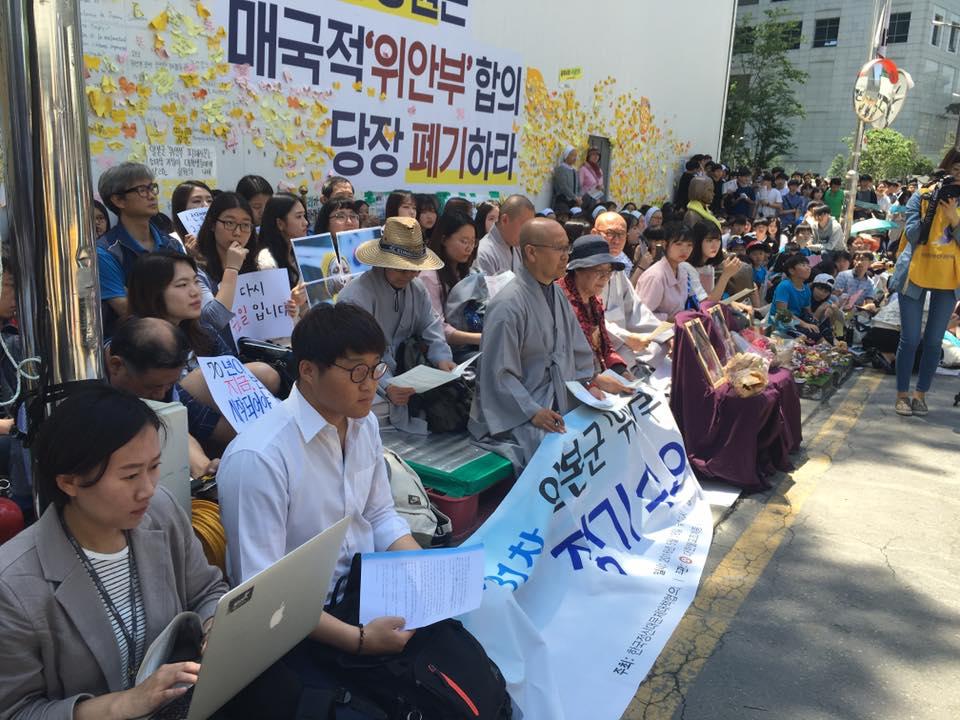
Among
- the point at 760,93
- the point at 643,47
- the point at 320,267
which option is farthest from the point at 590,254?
the point at 760,93

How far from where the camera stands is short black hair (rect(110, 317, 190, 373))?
9.47 ft

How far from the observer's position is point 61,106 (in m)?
1.98

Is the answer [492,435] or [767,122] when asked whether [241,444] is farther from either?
[767,122]

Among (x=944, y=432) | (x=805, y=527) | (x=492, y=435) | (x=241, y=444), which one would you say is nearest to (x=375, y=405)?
(x=492, y=435)

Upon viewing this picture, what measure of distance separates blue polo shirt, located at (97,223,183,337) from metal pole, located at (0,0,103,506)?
194 centimetres

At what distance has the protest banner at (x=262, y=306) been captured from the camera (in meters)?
4.46

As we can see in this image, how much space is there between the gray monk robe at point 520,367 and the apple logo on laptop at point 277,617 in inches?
88.1

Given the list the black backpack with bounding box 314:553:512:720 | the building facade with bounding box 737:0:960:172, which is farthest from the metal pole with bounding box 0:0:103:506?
the building facade with bounding box 737:0:960:172

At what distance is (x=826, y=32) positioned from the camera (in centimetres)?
4303

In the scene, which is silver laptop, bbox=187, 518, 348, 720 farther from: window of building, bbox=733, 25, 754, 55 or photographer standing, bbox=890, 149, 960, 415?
window of building, bbox=733, 25, 754, 55

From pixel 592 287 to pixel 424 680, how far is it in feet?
10.3

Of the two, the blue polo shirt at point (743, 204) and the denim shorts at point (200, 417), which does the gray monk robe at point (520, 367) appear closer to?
the denim shorts at point (200, 417)

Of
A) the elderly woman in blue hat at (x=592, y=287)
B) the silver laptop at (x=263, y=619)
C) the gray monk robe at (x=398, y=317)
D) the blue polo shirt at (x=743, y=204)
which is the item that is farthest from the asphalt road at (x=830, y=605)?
the blue polo shirt at (x=743, y=204)

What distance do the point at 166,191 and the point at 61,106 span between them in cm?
510
